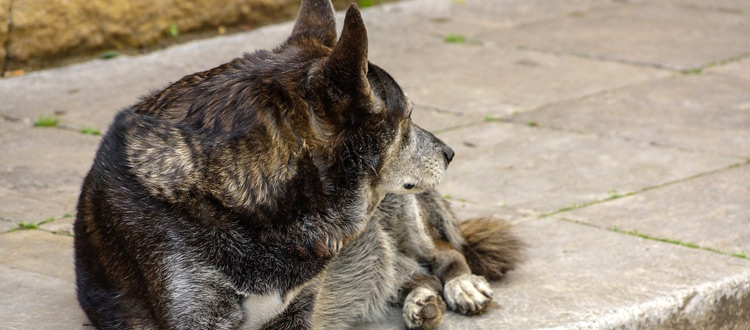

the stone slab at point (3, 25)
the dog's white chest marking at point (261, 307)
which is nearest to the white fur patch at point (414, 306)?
the dog's white chest marking at point (261, 307)

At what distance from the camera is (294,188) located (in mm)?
3506

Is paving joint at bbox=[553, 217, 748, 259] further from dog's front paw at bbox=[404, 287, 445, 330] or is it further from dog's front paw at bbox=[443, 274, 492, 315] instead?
dog's front paw at bbox=[404, 287, 445, 330]

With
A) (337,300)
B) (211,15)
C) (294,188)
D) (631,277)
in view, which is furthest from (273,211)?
(211,15)

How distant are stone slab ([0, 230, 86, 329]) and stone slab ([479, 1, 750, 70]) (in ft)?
17.2

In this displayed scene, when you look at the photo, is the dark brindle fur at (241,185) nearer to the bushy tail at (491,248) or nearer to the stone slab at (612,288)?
the stone slab at (612,288)

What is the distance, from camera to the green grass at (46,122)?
6.72 meters

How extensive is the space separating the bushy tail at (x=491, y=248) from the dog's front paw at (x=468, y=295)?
0.31 metres

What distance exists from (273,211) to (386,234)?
3.06 ft

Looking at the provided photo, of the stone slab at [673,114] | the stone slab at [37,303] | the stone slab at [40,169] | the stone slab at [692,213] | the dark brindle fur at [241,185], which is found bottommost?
the stone slab at [673,114]

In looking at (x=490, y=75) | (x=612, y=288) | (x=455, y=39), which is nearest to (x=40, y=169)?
(x=612, y=288)

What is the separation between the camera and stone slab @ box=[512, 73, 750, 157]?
6724 mm

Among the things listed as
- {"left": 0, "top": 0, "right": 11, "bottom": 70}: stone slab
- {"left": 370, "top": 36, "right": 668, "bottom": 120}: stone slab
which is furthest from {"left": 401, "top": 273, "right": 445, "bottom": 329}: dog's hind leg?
{"left": 0, "top": 0, "right": 11, "bottom": 70}: stone slab

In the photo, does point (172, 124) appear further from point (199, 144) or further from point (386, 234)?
point (386, 234)

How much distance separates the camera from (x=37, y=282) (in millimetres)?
4445
